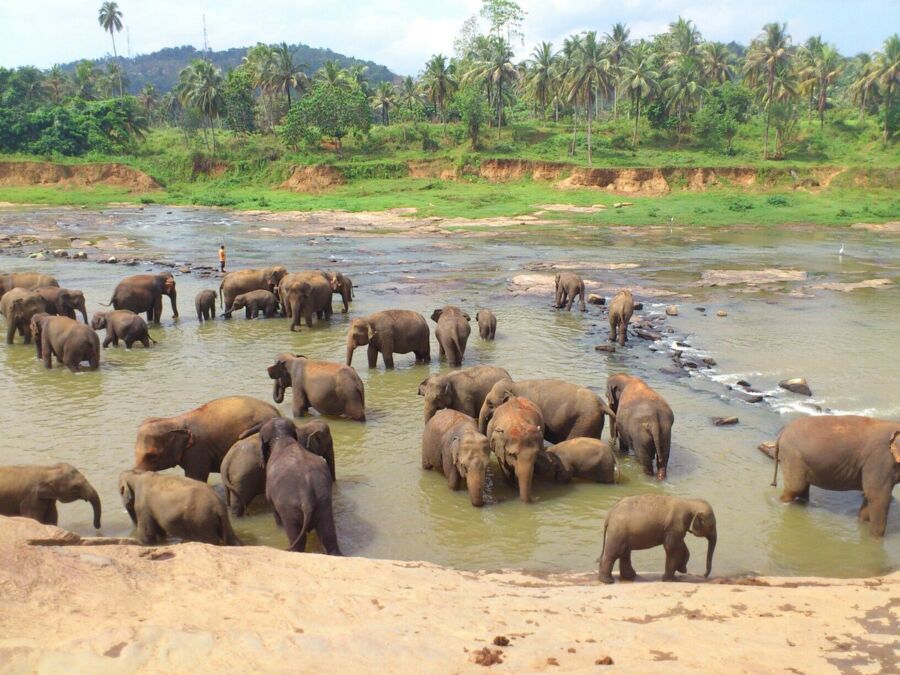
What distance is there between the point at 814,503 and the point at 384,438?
5384 mm

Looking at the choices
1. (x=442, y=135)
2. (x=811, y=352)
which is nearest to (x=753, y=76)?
(x=442, y=135)

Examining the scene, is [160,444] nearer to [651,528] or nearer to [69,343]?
[651,528]

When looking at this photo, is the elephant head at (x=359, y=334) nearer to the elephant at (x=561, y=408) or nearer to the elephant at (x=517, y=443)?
the elephant at (x=561, y=408)

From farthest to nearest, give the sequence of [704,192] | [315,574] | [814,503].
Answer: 1. [704,192]
2. [814,503]
3. [315,574]

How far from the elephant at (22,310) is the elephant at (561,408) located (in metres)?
10.5

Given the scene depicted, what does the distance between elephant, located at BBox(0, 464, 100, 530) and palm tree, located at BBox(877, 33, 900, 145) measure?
67.6 metres

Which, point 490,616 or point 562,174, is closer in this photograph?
point 490,616

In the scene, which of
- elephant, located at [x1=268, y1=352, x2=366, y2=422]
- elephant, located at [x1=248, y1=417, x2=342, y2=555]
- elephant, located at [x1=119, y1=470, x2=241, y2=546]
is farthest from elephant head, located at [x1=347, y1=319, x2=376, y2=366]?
elephant, located at [x1=119, y1=470, x2=241, y2=546]

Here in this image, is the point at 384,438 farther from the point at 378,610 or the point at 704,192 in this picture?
the point at 704,192

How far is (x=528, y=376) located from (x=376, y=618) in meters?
9.27

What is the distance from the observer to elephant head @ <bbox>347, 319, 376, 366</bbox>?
13.9m

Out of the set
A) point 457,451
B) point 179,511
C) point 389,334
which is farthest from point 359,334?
point 179,511

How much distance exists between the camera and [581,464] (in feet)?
30.8

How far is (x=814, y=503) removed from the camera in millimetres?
9008
